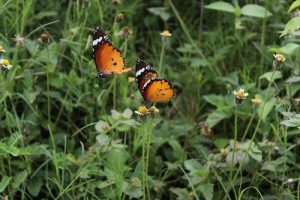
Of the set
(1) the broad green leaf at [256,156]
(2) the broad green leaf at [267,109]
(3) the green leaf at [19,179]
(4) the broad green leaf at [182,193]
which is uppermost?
(2) the broad green leaf at [267,109]

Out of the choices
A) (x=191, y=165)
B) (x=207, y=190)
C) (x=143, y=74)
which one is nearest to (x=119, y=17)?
(x=143, y=74)

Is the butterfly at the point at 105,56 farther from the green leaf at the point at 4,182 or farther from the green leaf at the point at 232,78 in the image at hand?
the green leaf at the point at 232,78

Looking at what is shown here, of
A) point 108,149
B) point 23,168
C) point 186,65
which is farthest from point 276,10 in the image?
point 23,168

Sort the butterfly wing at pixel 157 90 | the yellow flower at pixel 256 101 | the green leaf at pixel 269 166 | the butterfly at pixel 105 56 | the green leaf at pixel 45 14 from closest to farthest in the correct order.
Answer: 1. the butterfly wing at pixel 157 90
2. the butterfly at pixel 105 56
3. the green leaf at pixel 269 166
4. the yellow flower at pixel 256 101
5. the green leaf at pixel 45 14

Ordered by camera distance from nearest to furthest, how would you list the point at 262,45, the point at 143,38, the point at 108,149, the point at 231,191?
the point at 108,149 < the point at 231,191 < the point at 262,45 < the point at 143,38

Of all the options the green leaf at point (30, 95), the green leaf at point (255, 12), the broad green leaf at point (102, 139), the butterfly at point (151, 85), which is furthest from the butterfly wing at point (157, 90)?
the green leaf at point (255, 12)

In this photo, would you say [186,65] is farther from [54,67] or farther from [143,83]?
[143,83]

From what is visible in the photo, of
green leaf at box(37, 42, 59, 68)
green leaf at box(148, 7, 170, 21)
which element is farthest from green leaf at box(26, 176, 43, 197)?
green leaf at box(148, 7, 170, 21)

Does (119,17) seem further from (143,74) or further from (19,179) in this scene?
(19,179)
